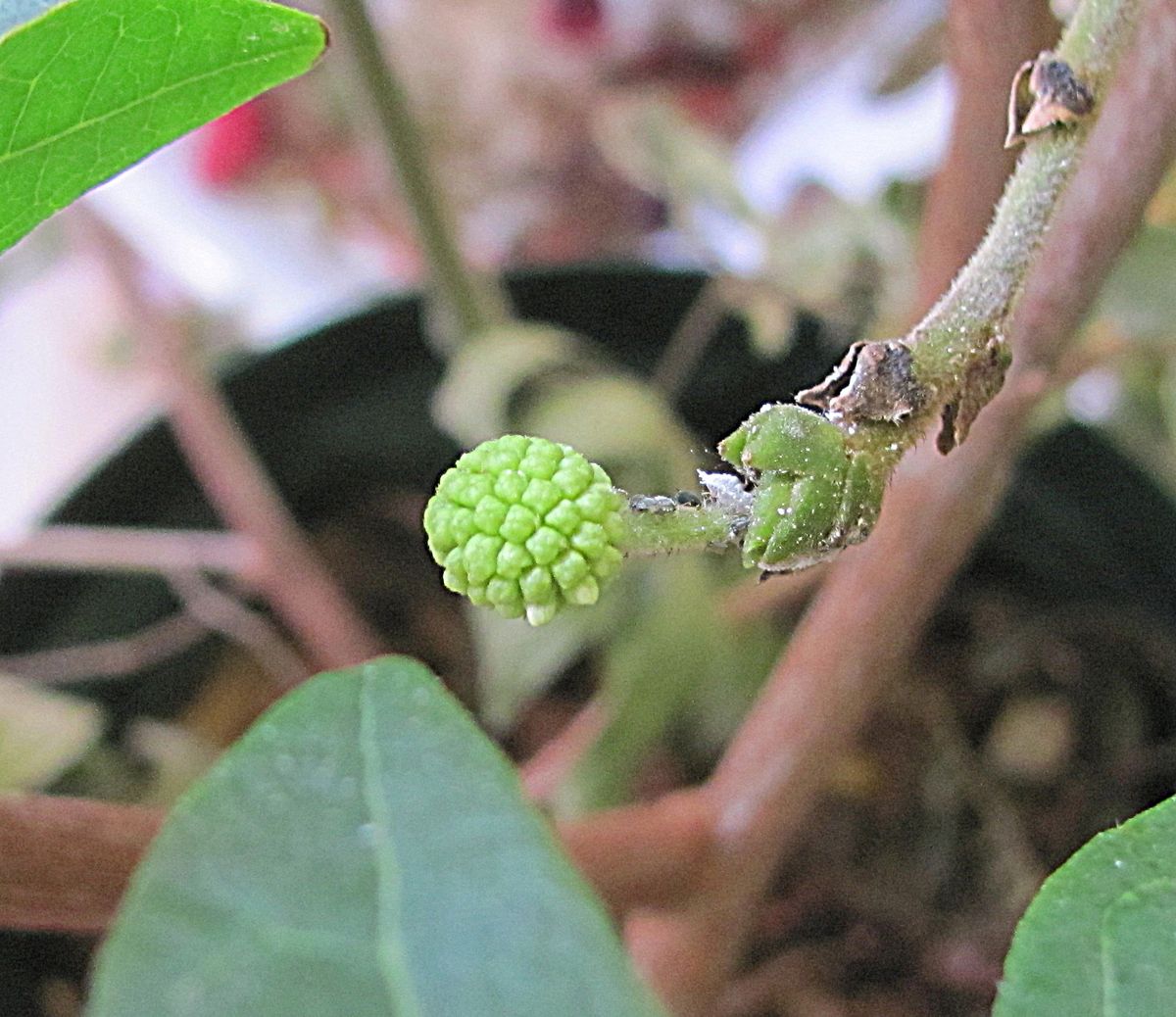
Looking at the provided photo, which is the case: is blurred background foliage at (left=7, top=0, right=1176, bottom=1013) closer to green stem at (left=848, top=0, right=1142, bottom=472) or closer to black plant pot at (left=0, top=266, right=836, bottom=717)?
black plant pot at (left=0, top=266, right=836, bottom=717)

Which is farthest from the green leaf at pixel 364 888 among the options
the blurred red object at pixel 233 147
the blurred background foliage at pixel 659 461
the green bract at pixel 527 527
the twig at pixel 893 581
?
the blurred red object at pixel 233 147

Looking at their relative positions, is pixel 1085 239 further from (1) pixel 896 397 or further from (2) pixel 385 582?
(2) pixel 385 582

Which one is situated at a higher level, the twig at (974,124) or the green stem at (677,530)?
the green stem at (677,530)

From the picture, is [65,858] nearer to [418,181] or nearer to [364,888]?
[364,888]

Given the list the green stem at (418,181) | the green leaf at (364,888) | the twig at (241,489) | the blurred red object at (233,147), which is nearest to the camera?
the green leaf at (364,888)

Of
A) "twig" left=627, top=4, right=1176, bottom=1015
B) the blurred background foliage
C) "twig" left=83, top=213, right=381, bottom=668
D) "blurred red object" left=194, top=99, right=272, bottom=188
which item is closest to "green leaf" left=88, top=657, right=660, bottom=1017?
"twig" left=627, top=4, right=1176, bottom=1015

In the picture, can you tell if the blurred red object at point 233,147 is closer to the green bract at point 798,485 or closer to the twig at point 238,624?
the twig at point 238,624
